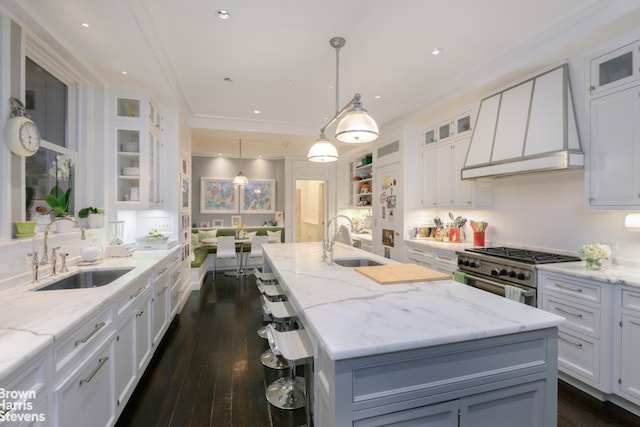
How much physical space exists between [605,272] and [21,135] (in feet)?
13.4

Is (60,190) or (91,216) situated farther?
(91,216)

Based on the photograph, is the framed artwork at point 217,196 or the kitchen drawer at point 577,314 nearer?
the kitchen drawer at point 577,314

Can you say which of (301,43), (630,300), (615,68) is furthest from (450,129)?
(630,300)

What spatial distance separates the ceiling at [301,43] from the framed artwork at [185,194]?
1.12 metres

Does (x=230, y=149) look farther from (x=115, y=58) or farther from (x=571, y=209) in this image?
(x=571, y=209)

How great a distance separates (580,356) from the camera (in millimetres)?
2168

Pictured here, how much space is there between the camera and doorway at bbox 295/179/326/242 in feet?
27.1

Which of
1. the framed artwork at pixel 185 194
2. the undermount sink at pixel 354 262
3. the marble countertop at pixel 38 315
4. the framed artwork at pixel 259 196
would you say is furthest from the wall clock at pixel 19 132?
the framed artwork at pixel 259 196

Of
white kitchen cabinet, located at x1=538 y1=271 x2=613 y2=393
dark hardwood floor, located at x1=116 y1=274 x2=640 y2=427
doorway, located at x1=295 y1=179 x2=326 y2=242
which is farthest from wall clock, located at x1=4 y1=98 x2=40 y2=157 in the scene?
doorway, located at x1=295 y1=179 x2=326 y2=242

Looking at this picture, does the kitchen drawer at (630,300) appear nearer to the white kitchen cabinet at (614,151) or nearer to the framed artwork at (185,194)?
the white kitchen cabinet at (614,151)

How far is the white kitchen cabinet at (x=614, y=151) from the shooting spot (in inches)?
81.7

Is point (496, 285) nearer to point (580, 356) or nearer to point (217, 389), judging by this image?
point (580, 356)

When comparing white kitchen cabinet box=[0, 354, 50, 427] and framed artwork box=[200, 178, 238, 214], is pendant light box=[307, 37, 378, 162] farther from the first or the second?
framed artwork box=[200, 178, 238, 214]

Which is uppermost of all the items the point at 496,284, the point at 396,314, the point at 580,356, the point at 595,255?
the point at 595,255
